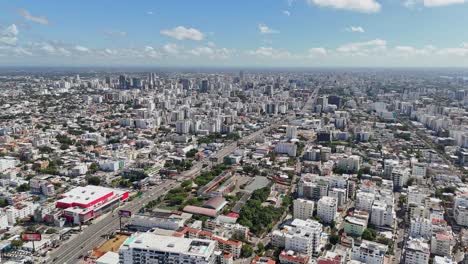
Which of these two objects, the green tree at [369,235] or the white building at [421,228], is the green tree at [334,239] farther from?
the white building at [421,228]

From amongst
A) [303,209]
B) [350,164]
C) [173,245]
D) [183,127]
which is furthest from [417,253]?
[183,127]

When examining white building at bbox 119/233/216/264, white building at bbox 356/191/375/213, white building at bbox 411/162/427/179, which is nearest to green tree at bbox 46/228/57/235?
white building at bbox 119/233/216/264

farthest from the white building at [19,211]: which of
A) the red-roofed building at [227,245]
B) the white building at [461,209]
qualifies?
the white building at [461,209]

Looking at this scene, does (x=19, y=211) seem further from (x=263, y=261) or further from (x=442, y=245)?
(x=442, y=245)

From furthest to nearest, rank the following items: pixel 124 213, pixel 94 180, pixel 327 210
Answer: pixel 94 180 → pixel 327 210 → pixel 124 213

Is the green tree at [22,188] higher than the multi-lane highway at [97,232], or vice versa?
the green tree at [22,188]

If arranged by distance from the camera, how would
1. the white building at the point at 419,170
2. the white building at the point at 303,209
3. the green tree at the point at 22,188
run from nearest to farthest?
the white building at the point at 303,209, the green tree at the point at 22,188, the white building at the point at 419,170
